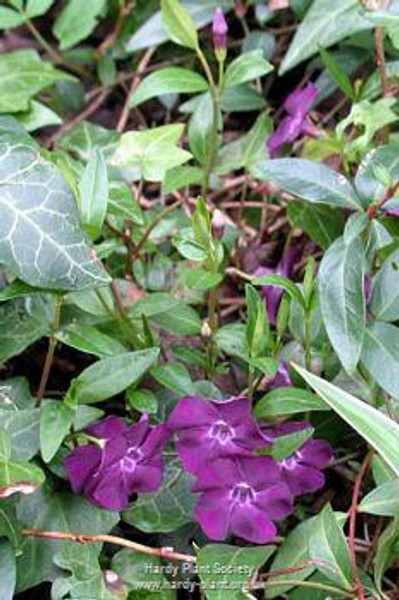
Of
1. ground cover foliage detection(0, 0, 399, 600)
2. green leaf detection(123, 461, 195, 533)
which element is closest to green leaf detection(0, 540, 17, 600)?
ground cover foliage detection(0, 0, 399, 600)

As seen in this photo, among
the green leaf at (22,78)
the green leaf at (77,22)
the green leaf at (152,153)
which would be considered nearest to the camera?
the green leaf at (152,153)

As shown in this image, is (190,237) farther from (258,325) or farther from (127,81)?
(127,81)

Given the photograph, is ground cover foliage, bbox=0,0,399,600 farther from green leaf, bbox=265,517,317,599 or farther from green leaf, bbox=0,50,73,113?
green leaf, bbox=0,50,73,113

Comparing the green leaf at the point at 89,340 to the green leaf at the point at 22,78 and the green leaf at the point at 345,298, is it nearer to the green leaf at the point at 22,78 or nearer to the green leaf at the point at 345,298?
the green leaf at the point at 345,298

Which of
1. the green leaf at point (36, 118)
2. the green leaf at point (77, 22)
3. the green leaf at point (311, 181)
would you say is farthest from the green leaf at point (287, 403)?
the green leaf at point (77, 22)

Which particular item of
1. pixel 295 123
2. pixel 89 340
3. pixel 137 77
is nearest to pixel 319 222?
pixel 295 123
